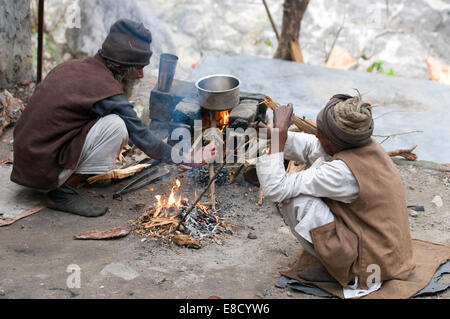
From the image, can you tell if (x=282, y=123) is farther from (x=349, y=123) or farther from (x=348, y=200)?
(x=348, y=200)

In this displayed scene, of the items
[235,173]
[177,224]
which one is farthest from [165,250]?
[235,173]

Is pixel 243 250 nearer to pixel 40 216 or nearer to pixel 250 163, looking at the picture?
pixel 250 163

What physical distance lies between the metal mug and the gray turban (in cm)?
251

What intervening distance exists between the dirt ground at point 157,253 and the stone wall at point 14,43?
246cm

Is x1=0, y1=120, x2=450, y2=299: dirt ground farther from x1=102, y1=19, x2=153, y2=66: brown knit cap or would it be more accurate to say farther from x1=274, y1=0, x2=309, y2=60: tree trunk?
x1=274, y1=0, x2=309, y2=60: tree trunk

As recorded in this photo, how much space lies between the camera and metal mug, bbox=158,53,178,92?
16.3 ft

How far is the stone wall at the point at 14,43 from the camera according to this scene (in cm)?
567

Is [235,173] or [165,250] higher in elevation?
[235,173]

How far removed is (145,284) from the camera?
2.93m

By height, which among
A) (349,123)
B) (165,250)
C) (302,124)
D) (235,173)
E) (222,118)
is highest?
(349,123)

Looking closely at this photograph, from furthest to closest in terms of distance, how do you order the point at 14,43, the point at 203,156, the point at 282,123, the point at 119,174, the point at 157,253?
1. the point at 14,43
2. the point at 119,174
3. the point at 203,156
4. the point at 157,253
5. the point at 282,123

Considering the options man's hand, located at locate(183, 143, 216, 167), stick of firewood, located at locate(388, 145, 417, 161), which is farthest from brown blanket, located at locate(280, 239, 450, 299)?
stick of firewood, located at locate(388, 145, 417, 161)

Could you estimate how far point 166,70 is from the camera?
197 inches

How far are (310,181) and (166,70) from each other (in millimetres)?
2629
